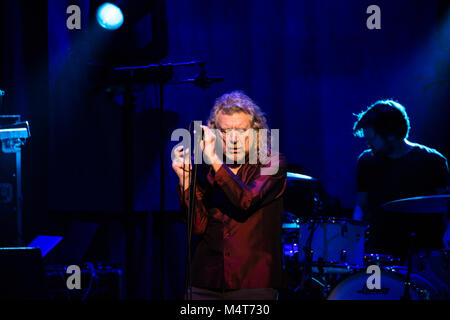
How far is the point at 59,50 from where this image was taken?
4082 millimetres

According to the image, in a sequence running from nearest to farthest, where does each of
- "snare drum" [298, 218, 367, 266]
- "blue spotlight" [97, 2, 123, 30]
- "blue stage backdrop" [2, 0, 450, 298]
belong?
1. "snare drum" [298, 218, 367, 266]
2. "blue spotlight" [97, 2, 123, 30]
3. "blue stage backdrop" [2, 0, 450, 298]

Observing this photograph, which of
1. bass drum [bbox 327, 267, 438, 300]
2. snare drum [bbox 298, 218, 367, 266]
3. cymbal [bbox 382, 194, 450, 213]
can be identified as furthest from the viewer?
snare drum [bbox 298, 218, 367, 266]

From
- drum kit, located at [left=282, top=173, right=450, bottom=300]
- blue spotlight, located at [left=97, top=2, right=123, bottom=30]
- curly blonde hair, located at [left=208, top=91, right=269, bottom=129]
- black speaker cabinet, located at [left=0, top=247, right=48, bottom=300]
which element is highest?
blue spotlight, located at [left=97, top=2, right=123, bottom=30]

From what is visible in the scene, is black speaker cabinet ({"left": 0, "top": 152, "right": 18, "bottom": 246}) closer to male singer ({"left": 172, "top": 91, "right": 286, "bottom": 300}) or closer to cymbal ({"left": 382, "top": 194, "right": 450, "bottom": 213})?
male singer ({"left": 172, "top": 91, "right": 286, "bottom": 300})

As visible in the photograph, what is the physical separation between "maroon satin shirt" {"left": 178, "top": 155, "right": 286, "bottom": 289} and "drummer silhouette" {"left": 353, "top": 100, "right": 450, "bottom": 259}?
1417mm

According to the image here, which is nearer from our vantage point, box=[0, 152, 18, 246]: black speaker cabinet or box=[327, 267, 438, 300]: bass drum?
box=[327, 267, 438, 300]: bass drum

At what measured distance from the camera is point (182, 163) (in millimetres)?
2209

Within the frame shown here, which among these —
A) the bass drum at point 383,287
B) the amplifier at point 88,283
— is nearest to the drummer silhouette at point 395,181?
the bass drum at point 383,287

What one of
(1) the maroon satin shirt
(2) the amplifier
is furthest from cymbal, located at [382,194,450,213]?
(2) the amplifier

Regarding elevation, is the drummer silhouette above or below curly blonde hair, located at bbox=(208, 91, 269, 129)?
below

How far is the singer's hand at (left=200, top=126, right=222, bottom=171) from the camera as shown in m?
2.04

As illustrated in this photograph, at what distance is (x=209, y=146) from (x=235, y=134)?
323 millimetres

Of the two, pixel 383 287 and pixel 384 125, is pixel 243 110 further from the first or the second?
pixel 383 287
